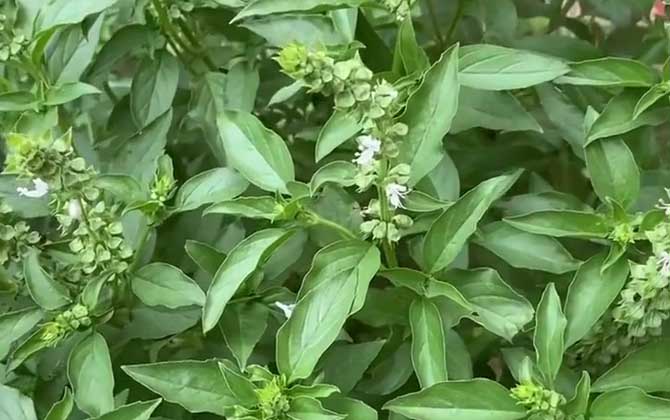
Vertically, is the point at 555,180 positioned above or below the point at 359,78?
below

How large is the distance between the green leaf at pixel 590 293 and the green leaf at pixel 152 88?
0.50 metres

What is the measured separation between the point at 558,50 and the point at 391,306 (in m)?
0.40

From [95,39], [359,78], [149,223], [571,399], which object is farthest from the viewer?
[95,39]

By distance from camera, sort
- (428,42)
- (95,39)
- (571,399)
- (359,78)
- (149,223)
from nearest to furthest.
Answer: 1. (359,78)
2. (571,399)
3. (149,223)
4. (95,39)
5. (428,42)

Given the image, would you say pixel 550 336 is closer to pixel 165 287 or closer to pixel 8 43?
pixel 165 287

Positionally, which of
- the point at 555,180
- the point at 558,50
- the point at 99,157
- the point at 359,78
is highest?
the point at 359,78

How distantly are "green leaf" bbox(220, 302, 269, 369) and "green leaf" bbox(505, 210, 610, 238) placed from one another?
25 cm

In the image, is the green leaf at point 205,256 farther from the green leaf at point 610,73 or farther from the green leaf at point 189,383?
the green leaf at point 610,73

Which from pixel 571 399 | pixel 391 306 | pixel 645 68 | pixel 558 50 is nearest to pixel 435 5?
pixel 558 50

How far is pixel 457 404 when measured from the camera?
0.88m

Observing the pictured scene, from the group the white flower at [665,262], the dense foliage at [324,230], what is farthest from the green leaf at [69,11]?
the white flower at [665,262]

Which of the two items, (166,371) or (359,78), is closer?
(359,78)

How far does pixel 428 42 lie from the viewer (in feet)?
4.44

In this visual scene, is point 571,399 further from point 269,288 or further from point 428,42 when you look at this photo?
point 428,42
